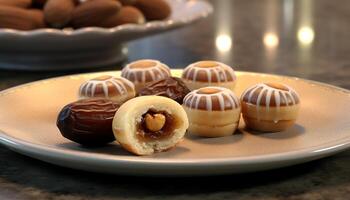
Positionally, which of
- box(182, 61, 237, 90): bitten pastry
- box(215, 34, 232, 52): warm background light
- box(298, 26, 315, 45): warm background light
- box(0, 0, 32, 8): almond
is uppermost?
box(0, 0, 32, 8): almond

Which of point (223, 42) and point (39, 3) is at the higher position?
point (39, 3)

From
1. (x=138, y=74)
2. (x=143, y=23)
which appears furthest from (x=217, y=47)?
(x=138, y=74)

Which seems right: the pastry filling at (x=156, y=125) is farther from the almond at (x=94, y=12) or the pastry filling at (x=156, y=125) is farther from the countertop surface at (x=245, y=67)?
the almond at (x=94, y=12)

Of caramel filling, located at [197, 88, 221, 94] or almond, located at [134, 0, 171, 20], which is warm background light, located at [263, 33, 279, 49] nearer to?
almond, located at [134, 0, 171, 20]

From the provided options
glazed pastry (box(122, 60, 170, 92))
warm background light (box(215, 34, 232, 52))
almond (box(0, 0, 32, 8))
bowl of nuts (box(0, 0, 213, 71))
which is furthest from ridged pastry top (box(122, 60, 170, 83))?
warm background light (box(215, 34, 232, 52))

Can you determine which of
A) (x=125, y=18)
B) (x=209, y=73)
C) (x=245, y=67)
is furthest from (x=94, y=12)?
(x=209, y=73)

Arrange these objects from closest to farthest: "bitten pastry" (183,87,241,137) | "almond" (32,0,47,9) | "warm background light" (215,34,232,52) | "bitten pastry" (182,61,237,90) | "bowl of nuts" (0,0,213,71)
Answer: "bitten pastry" (183,87,241,137)
"bitten pastry" (182,61,237,90)
"bowl of nuts" (0,0,213,71)
"almond" (32,0,47,9)
"warm background light" (215,34,232,52)

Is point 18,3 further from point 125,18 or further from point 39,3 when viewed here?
point 125,18
